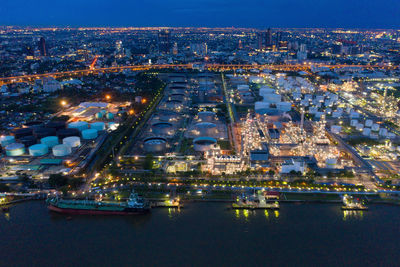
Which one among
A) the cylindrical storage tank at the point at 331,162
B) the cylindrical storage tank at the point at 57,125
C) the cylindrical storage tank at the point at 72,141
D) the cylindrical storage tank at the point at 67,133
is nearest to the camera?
the cylindrical storage tank at the point at 331,162

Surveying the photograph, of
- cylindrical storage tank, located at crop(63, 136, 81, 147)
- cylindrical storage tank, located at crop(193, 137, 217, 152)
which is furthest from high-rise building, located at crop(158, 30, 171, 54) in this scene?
cylindrical storage tank, located at crop(193, 137, 217, 152)

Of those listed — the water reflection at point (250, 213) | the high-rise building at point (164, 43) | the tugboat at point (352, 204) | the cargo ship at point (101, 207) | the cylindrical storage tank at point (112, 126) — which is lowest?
the water reflection at point (250, 213)

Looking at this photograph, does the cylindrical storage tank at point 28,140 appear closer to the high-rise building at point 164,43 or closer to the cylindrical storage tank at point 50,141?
the cylindrical storage tank at point 50,141

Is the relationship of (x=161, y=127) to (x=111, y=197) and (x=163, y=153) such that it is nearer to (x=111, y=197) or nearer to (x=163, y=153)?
(x=163, y=153)

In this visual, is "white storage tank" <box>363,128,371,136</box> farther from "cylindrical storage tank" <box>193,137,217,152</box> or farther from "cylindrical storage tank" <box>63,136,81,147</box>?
"cylindrical storage tank" <box>63,136,81,147</box>

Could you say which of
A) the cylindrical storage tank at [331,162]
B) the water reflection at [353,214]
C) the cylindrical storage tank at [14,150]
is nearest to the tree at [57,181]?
the cylindrical storage tank at [14,150]

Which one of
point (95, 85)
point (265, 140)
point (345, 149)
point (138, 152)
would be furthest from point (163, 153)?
point (95, 85)

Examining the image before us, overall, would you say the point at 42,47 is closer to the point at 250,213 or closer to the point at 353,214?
the point at 250,213
